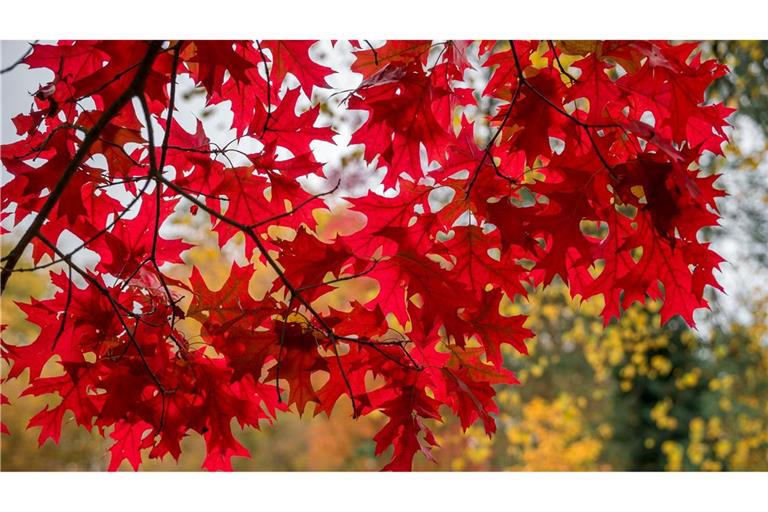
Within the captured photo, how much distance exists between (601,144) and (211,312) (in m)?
0.83

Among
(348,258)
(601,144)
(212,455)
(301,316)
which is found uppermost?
(601,144)

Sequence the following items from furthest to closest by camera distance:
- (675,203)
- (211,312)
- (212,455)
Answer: (212,455) < (211,312) < (675,203)

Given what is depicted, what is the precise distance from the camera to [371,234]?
1385mm

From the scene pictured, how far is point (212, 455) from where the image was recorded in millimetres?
1564

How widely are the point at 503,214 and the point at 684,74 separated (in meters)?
0.41

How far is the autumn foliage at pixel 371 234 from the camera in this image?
1310 mm

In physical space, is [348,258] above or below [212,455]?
above

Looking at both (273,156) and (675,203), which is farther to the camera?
(273,156)

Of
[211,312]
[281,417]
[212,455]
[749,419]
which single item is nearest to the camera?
[211,312]

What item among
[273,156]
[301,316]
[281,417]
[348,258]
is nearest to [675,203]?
[348,258]

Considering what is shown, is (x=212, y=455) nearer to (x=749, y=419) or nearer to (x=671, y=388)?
(x=749, y=419)

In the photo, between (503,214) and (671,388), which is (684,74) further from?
(671,388)

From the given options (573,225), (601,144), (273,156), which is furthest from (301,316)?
(601,144)

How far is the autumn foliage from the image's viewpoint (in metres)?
1.31
